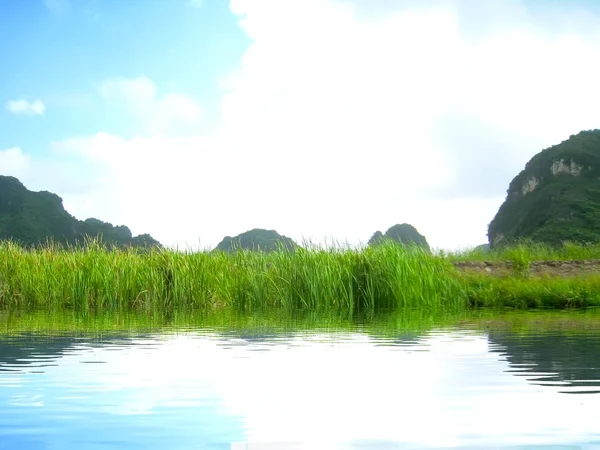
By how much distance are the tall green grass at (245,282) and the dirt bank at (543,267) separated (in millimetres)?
3545

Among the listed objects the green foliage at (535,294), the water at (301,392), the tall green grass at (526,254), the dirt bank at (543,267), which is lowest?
the water at (301,392)

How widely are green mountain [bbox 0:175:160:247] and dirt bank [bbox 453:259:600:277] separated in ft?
235

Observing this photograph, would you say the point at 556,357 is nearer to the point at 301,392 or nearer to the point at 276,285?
the point at 301,392

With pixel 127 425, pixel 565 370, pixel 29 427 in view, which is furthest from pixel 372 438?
pixel 565 370

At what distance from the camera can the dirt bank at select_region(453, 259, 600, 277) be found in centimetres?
1788

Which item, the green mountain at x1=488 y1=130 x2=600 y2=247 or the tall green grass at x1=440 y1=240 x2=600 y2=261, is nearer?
the tall green grass at x1=440 y1=240 x2=600 y2=261

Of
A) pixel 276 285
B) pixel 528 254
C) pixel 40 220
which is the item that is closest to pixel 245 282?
pixel 276 285

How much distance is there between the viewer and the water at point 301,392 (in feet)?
8.80

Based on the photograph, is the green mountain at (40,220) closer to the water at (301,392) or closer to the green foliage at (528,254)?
the green foliage at (528,254)

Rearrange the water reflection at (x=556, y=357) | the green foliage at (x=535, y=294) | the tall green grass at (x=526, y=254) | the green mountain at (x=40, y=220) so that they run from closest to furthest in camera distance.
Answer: the water reflection at (x=556, y=357) < the green foliage at (x=535, y=294) < the tall green grass at (x=526, y=254) < the green mountain at (x=40, y=220)

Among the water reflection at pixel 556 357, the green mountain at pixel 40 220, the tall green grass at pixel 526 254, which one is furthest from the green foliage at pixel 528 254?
the green mountain at pixel 40 220

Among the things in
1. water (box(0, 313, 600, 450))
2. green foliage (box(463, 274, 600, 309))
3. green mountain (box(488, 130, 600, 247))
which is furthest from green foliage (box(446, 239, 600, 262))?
green mountain (box(488, 130, 600, 247))

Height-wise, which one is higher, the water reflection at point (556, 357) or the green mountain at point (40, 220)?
the green mountain at point (40, 220)

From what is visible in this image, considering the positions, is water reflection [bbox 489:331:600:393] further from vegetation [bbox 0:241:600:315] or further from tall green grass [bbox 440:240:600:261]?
tall green grass [bbox 440:240:600:261]
